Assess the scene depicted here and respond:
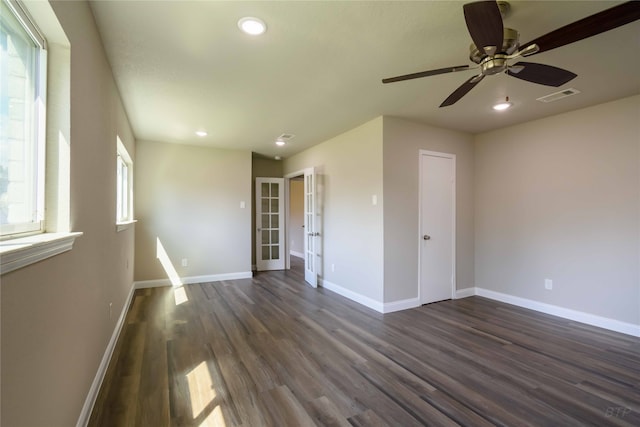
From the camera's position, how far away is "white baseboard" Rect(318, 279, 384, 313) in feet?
12.3

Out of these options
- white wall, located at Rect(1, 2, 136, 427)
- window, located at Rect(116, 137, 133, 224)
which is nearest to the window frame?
window, located at Rect(116, 137, 133, 224)

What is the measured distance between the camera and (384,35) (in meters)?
2.04

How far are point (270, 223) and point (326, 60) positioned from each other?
4.55 m

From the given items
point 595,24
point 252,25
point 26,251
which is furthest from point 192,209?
point 595,24

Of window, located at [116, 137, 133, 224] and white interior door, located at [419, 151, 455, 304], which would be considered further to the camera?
white interior door, located at [419, 151, 455, 304]

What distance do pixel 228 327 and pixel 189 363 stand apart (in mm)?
769

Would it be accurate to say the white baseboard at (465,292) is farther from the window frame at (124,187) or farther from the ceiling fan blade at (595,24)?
the window frame at (124,187)

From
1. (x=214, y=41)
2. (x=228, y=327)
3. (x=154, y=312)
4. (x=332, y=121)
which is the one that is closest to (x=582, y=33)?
(x=214, y=41)

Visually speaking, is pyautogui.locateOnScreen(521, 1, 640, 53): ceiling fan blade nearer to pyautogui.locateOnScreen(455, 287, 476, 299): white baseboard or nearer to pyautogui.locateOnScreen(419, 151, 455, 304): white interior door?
pyautogui.locateOnScreen(419, 151, 455, 304): white interior door

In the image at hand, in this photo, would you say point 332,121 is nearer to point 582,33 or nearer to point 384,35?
point 384,35

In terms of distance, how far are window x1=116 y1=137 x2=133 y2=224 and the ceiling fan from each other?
3788mm

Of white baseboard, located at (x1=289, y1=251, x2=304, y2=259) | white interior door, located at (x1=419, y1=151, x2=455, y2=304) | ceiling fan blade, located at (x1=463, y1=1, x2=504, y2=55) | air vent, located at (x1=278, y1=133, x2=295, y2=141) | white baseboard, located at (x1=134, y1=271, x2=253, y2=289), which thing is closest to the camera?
ceiling fan blade, located at (x1=463, y1=1, x2=504, y2=55)

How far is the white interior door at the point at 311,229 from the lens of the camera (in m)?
5.04

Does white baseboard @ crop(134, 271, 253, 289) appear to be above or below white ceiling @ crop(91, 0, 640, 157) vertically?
below
